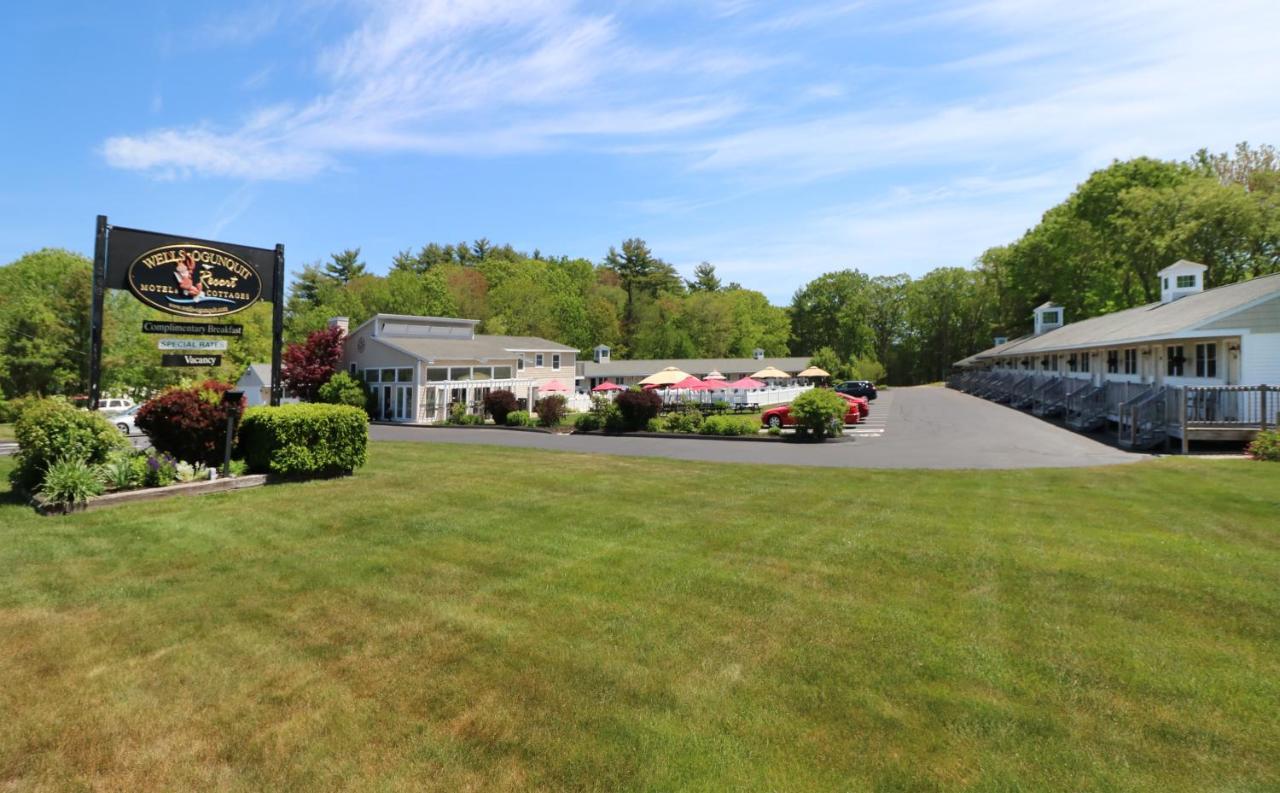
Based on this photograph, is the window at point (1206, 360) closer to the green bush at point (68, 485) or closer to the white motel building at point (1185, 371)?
the white motel building at point (1185, 371)

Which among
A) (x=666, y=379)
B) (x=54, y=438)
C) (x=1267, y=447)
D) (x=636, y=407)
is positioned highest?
(x=666, y=379)

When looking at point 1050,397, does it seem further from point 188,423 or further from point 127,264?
point 127,264

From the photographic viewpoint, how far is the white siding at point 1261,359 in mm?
18781

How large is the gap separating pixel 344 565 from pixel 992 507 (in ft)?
29.6

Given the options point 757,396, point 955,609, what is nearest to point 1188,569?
point 955,609

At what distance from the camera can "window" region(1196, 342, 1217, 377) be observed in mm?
21578

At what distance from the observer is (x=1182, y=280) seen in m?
34.5

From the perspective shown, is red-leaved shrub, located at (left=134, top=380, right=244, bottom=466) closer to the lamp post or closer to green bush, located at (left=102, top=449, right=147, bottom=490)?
the lamp post

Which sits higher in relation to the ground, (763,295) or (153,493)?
(763,295)

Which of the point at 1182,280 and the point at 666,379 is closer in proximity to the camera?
the point at 1182,280

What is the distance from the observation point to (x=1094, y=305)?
56.2m

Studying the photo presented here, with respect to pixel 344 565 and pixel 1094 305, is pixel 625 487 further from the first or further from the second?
pixel 1094 305

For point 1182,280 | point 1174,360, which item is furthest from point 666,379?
point 1182,280

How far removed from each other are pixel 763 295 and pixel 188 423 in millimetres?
90111
